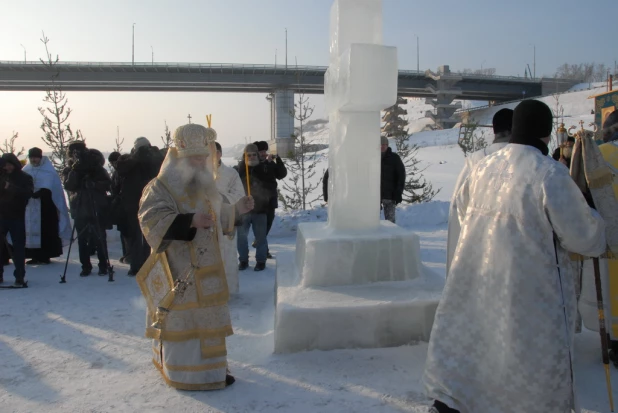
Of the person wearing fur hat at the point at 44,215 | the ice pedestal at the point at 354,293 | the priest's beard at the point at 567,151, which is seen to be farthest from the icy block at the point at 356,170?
the person wearing fur hat at the point at 44,215

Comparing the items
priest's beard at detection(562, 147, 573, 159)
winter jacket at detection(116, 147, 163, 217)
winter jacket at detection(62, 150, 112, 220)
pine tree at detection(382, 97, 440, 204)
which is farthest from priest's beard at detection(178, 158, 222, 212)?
pine tree at detection(382, 97, 440, 204)

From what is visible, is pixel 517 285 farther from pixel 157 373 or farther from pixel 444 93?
pixel 444 93

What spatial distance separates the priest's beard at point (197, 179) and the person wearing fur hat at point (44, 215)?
504cm

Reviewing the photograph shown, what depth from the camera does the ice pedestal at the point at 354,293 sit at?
374 centimetres

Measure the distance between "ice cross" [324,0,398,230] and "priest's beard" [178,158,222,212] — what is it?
143 cm

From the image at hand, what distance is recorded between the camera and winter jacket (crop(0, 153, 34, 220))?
605cm

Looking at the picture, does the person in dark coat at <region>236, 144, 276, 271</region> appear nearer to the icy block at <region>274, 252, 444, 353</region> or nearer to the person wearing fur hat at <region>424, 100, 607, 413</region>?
the icy block at <region>274, 252, 444, 353</region>

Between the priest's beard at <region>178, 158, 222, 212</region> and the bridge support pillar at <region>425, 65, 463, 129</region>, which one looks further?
the bridge support pillar at <region>425, 65, 463, 129</region>

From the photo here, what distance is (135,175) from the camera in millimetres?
6617

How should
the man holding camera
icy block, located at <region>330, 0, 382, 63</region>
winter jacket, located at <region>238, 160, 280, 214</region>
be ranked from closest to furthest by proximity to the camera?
icy block, located at <region>330, 0, 382, 63</region>
the man holding camera
winter jacket, located at <region>238, 160, 280, 214</region>

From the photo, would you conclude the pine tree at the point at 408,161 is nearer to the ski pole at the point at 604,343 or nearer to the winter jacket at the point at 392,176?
the winter jacket at the point at 392,176

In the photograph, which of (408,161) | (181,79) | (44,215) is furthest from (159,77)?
(44,215)

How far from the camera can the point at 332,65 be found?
15.3 ft

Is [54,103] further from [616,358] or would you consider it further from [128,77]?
[128,77]
